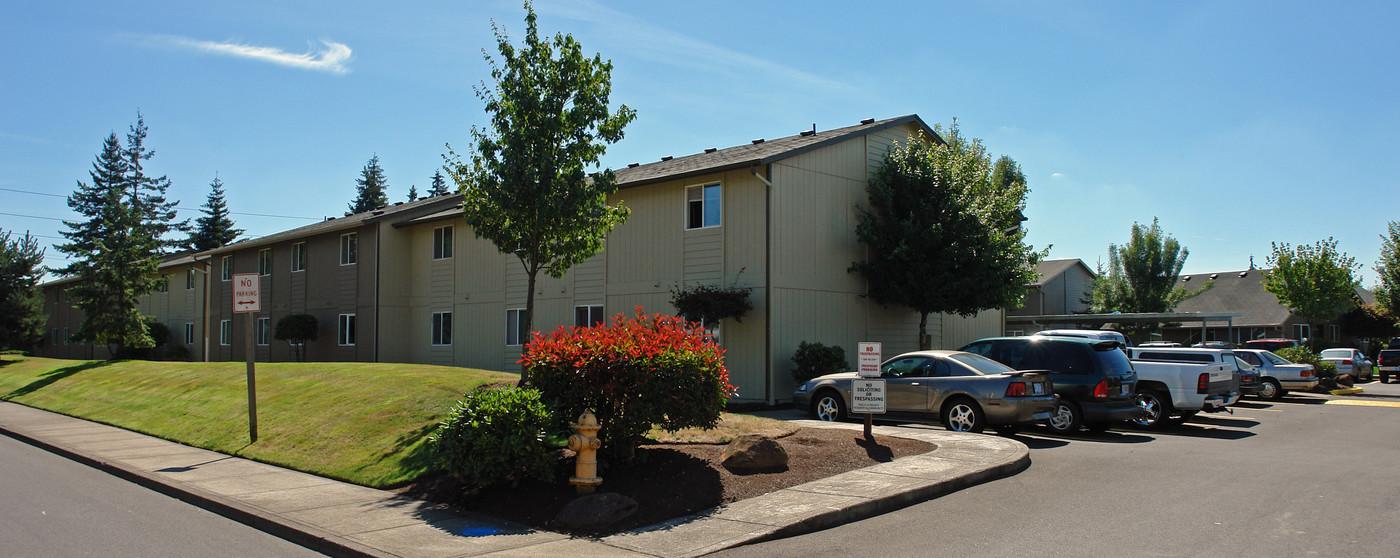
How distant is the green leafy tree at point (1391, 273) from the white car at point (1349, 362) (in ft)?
33.4

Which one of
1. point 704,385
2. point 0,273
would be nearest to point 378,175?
point 0,273

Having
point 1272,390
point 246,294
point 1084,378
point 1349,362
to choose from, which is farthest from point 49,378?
point 1349,362

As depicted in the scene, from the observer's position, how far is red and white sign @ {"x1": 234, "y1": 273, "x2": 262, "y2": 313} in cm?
1298

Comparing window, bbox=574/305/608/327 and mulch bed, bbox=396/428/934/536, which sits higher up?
window, bbox=574/305/608/327

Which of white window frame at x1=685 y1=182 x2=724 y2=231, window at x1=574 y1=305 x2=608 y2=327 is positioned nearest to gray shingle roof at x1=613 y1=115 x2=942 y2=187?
white window frame at x1=685 y1=182 x2=724 y2=231

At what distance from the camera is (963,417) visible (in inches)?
537

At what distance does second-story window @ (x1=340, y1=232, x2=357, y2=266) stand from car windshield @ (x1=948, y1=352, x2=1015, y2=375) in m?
24.6

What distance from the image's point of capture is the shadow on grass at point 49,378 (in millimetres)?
25016

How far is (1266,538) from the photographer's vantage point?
685cm

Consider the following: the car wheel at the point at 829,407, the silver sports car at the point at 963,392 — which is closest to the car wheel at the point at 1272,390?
the silver sports car at the point at 963,392

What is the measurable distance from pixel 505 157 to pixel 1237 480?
10492 mm

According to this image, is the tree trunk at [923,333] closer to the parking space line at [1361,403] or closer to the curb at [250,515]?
the parking space line at [1361,403]

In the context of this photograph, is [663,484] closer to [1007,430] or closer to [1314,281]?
[1007,430]

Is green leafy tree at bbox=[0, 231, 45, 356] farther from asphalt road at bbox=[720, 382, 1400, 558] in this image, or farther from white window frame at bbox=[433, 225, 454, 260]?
asphalt road at bbox=[720, 382, 1400, 558]
